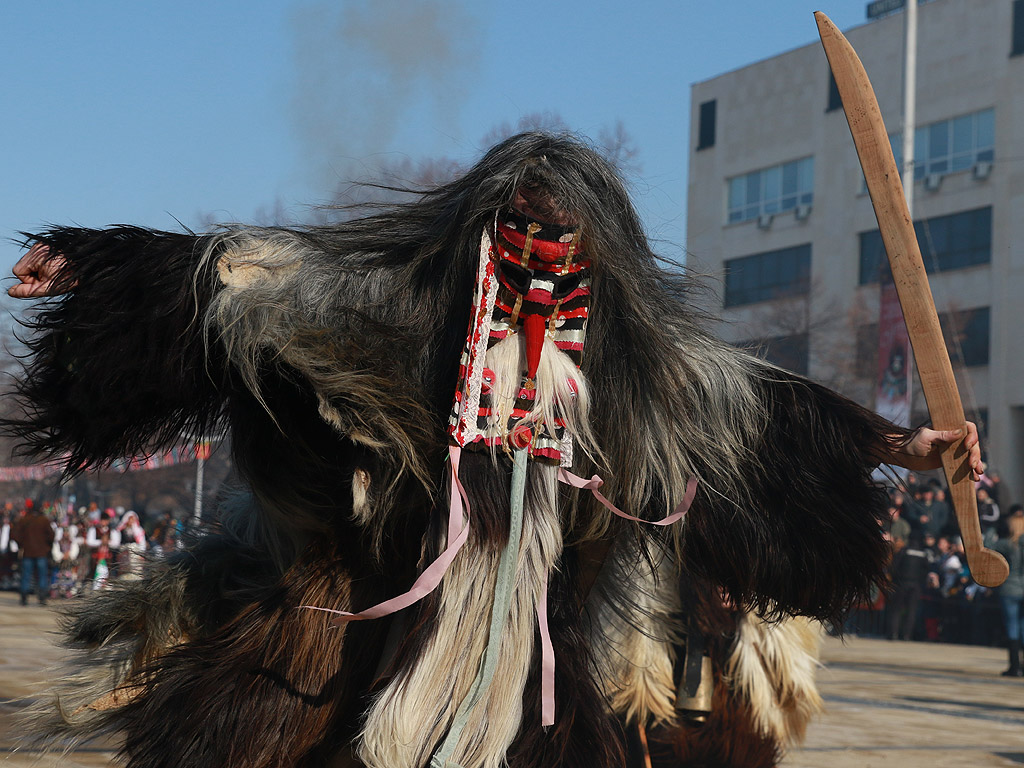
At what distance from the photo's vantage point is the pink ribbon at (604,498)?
2.69m

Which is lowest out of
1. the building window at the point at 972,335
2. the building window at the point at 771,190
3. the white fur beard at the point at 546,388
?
the white fur beard at the point at 546,388

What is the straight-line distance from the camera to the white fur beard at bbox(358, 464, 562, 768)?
245 cm

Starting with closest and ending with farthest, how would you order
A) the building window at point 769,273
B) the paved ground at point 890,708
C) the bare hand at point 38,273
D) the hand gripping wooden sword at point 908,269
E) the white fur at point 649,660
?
1. the bare hand at point 38,273
2. the hand gripping wooden sword at point 908,269
3. the white fur at point 649,660
4. the paved ground at point 890,708
5. the building window at point 769,273

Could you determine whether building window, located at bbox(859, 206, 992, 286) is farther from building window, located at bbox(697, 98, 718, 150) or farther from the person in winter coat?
the person in winter coat

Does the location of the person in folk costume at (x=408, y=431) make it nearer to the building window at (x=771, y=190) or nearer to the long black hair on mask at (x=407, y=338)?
the long black hair on mask at (x=407, y=338)

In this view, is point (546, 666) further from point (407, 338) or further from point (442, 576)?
point (407, 338)

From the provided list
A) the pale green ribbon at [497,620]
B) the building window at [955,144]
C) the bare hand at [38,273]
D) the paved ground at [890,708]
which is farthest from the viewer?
the building window at [955,144]

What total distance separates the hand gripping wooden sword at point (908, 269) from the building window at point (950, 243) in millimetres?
25478

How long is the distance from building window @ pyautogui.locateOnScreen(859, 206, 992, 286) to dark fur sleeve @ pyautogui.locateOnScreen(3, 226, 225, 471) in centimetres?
2636

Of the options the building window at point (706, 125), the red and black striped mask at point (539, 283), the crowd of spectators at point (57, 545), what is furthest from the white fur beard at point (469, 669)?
the building window at point (706, 125)

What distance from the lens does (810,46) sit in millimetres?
31875

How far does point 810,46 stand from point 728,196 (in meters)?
4.86

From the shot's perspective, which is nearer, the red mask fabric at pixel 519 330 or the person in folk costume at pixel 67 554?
the red mask fabric at pixel 519 330

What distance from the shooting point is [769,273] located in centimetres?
3291
